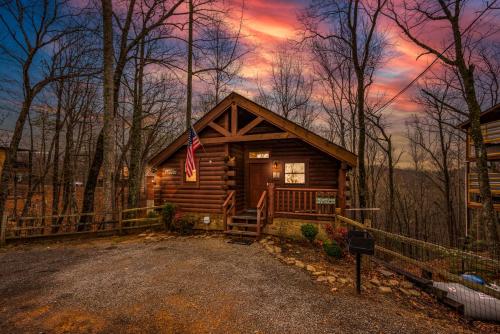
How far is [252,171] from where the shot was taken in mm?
12297

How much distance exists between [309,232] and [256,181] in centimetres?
436

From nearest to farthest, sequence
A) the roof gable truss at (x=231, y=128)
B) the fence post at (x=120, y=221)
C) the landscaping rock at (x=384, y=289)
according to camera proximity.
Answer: the landscaping rock at (x=384, y=289)
the roof gable truss at (x=231, y=128)
the fence post at (x=120, y=221)

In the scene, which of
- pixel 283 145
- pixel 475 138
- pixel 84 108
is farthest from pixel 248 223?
pixel 84 108

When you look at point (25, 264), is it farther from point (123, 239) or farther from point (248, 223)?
point (248, 223)

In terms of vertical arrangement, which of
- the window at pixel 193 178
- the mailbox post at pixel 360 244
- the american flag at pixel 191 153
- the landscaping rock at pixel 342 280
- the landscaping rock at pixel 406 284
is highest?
the american flag at pixel 191 153

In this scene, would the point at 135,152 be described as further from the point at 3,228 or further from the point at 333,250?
the point at 333,250

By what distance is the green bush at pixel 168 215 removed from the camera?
1102 centimetres

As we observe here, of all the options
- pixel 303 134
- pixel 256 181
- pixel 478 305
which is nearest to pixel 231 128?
pixel 256 181

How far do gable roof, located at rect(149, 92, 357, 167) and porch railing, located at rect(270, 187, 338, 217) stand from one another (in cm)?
154

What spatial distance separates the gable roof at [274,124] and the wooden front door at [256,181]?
9.09 feet

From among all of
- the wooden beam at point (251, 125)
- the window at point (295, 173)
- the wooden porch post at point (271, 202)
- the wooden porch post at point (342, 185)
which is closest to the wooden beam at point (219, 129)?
the wooden beam at point (251, 125)

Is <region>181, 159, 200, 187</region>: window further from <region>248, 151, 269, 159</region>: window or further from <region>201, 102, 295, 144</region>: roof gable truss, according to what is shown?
<region>248, 151, 269, 159</region>: window

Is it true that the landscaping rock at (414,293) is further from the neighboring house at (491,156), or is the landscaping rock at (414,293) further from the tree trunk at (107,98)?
the tree trunk at (107,98)

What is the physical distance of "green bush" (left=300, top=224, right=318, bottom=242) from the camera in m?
8.69
